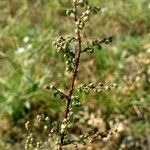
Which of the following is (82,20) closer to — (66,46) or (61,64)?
(66,46)

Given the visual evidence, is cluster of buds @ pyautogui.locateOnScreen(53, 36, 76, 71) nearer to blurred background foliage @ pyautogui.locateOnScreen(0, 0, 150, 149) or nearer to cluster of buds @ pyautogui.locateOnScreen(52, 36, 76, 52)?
cluster of buds @ pyautogui.locateOnScreen(52, 36, 76, 52)

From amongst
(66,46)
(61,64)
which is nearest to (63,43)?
(66,46)

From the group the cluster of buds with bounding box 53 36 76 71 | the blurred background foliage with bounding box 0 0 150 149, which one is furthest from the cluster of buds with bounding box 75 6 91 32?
the blurred background foliage with bounding box 0 0 150 149

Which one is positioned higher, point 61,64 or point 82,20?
point 61,64

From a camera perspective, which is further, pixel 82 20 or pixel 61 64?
pixel 61 64

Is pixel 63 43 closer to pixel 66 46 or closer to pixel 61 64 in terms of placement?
pixel 66 46

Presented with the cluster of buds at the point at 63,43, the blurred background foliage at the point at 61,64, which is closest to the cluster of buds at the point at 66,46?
the cluster of buds at the point at 63,43

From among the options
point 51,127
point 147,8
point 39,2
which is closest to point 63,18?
point 39,2

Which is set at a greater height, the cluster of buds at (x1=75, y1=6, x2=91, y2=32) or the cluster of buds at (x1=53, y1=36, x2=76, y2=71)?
the cluster of buds at (x1=75, y1=6, x2=91, y2=32)

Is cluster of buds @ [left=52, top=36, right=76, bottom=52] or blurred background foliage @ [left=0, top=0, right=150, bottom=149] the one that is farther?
blurred background foliage @ [left=0, top=0, right=150, bottom=149]
